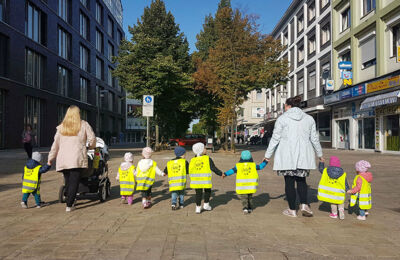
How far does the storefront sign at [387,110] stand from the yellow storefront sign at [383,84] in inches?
50.9

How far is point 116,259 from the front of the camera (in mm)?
3080

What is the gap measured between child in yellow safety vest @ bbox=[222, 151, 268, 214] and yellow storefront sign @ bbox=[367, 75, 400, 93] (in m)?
15.6

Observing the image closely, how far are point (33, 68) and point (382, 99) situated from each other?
85.6ft

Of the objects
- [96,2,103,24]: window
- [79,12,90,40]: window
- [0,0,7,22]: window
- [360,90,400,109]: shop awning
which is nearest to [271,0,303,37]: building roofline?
[360,90,400,109]: shop awning

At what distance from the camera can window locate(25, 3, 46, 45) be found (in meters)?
25.4

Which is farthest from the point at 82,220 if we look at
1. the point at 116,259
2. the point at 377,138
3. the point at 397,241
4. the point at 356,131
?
the point at 356,131

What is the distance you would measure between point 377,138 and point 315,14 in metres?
15.2

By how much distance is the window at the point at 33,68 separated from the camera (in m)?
25.5

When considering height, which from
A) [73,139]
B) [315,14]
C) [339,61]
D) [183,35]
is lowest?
[73,139]

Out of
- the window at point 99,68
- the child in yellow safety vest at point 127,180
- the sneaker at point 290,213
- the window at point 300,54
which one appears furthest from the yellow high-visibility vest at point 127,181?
the window at point 99,68

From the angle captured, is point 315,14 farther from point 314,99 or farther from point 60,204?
point 60,204

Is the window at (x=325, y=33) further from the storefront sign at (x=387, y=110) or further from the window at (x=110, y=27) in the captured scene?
the window at (x=110, y=27)

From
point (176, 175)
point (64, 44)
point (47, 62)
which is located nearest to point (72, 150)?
point (176, 175)

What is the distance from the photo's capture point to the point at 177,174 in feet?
17.4
